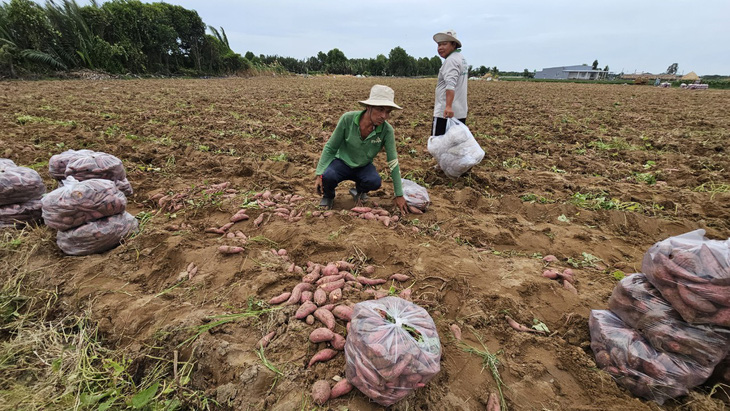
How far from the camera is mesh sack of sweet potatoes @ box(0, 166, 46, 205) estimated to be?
8.75 feet

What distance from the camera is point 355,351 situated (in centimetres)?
151

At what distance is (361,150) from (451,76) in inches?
80.1

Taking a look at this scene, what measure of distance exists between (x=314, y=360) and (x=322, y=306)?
389 mm

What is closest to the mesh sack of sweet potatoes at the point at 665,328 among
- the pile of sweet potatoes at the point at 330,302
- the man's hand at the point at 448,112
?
the pile of sweet potatoes at the point at 330,302

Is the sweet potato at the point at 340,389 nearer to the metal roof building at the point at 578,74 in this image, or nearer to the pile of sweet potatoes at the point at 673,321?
the pile of sweet potatoes at the point at 673,321

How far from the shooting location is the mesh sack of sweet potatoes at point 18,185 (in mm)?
2668

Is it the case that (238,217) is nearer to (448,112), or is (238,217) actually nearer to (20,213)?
(20,213)

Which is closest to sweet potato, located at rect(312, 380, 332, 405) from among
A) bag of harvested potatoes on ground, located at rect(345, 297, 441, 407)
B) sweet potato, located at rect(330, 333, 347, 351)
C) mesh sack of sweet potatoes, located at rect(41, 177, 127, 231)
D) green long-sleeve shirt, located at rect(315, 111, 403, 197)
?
bag of harvested potatoes on ground, located at rect(345, 297, 441, 407)

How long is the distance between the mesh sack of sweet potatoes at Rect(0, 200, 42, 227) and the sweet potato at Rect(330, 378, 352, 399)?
320cm

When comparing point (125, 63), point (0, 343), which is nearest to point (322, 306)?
point (0, 343)

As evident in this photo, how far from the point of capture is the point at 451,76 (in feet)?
14.6

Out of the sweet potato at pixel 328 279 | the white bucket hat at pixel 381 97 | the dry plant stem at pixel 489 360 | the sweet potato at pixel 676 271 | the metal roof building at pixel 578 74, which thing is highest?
the metal roof building at pixel 578 74

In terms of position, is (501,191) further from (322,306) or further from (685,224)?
(322,306)

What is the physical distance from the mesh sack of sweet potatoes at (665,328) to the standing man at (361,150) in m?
2.09
